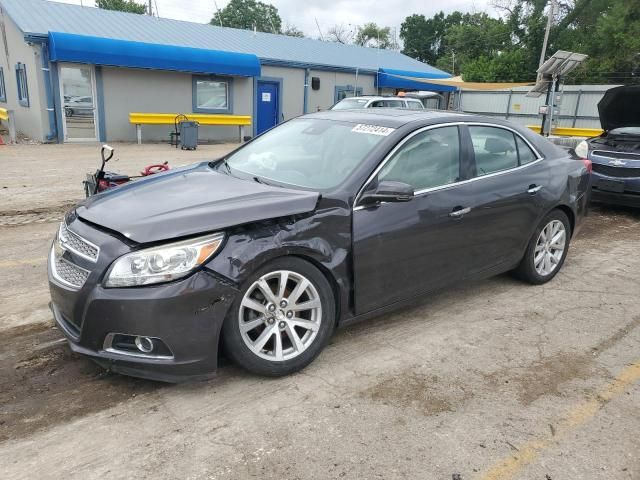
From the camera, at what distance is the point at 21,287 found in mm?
4578

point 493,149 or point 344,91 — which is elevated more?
point 344,91

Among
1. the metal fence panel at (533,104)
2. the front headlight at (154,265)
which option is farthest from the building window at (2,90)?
the front headlight at (154,265)

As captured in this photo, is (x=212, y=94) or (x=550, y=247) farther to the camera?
(x=212, y=94)

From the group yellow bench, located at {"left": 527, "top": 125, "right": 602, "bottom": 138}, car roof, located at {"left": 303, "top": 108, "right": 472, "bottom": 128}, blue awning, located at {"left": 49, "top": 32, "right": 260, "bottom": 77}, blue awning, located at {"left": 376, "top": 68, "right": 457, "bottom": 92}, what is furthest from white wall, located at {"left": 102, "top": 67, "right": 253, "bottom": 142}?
car roof, located at {"left": 303, "top": 108, "right": 472, "bottom": 128}

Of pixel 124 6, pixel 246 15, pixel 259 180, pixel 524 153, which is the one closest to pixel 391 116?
pixel 259 180

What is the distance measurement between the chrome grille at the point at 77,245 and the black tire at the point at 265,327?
2.67ft

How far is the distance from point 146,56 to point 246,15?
192 feet

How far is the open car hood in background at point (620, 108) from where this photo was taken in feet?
28.3

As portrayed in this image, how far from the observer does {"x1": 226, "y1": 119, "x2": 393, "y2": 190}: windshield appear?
365 cm

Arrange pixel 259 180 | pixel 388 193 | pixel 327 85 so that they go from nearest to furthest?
1. pixel 388 193
2. pixel 259 180
3. pixel 327 85

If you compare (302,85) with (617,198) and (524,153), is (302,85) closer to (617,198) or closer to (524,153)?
(617,198)

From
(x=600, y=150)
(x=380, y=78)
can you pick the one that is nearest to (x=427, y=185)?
(x=600, y=150)

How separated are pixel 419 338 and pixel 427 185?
112 centimetres

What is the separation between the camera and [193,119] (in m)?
17.8
